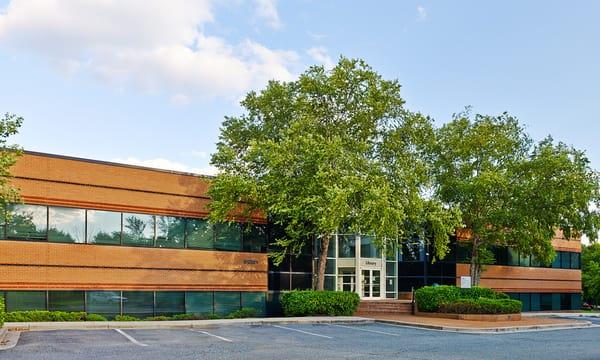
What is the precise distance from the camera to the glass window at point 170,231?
29.9 meters

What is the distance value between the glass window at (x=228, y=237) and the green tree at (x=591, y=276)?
42.5 metres

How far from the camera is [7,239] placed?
25844 millimetres

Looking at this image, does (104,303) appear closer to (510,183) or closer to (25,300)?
(25,300)

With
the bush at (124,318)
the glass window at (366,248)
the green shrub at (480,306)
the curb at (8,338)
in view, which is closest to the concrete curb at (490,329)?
the green shrub at (480,306)

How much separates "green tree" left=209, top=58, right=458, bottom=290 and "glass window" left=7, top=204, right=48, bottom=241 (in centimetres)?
684

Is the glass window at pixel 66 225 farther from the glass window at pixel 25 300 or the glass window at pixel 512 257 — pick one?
the glass window at pixel 512 257

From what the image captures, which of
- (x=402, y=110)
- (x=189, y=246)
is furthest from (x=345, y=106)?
(x=189, y=246)

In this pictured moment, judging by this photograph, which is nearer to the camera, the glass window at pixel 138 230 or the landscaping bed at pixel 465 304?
the glass window at pixel 138 230

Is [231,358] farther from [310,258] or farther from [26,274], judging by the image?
[310,258]

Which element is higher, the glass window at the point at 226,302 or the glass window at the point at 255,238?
the glass window at the point at 255,238

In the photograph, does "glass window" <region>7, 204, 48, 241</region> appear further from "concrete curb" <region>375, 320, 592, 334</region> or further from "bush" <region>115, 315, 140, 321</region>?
"concrete curb" <region>375, 320, 592, 334</region>

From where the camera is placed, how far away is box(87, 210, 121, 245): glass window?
2800 centimetres

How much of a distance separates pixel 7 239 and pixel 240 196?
31.2ft

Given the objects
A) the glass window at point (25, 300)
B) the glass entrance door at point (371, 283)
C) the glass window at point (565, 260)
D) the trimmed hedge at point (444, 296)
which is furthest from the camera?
the glass window at point (565, 260)
